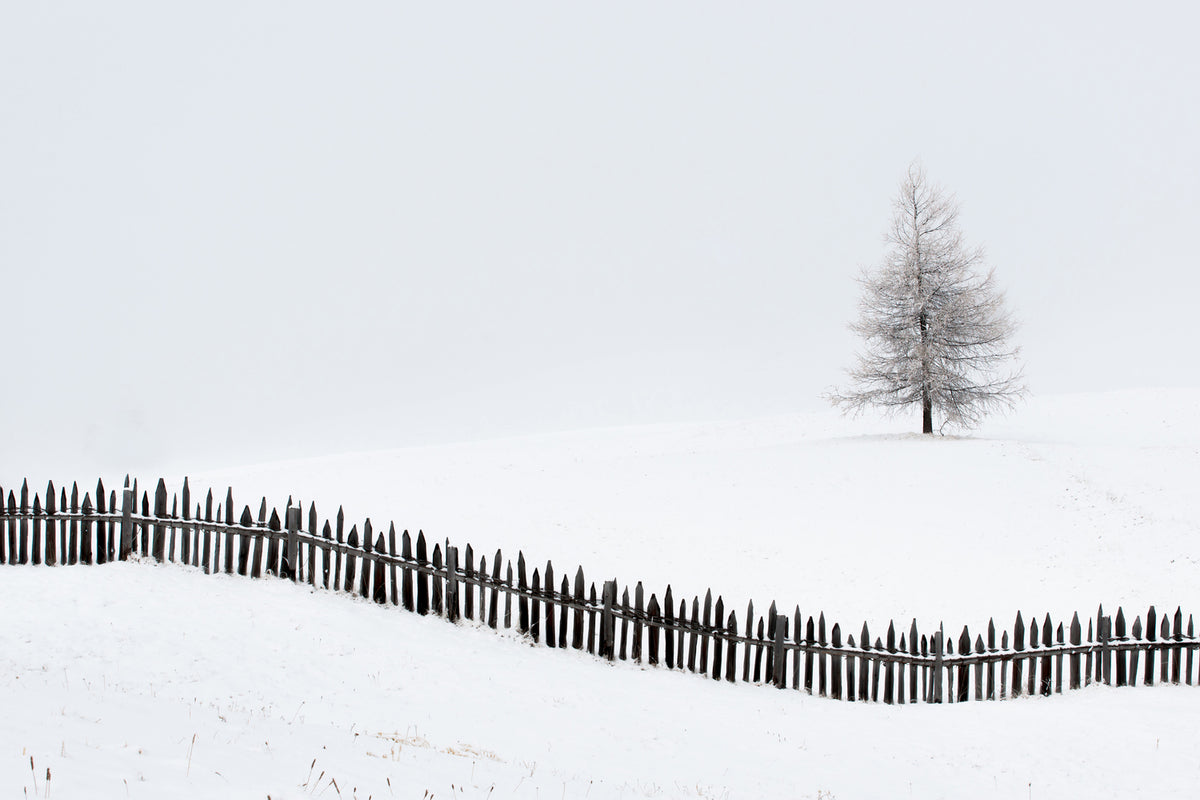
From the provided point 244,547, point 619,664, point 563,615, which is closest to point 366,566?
point 244,547

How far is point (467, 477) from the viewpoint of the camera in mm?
21453

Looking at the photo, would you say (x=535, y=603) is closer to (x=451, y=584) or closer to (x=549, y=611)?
(x=549, y=611)

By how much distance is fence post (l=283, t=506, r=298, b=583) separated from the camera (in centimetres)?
1208

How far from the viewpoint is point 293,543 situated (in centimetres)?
1214

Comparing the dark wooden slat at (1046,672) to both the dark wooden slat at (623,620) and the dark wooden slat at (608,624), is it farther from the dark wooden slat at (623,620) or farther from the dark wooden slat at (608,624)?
the dark wooden slat at (608,624)

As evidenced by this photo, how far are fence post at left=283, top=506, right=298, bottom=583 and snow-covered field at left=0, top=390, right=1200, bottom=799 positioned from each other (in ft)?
1.67

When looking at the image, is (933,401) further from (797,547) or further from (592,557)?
(592,557)

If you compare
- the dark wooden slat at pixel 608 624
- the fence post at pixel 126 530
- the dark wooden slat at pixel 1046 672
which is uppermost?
the fence post at pixel 126 530

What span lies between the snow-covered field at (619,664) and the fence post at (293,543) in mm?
508

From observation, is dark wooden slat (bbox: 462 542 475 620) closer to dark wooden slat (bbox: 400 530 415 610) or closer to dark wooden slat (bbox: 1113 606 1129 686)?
dark wooden slat (bbox: 400 530 415 610)

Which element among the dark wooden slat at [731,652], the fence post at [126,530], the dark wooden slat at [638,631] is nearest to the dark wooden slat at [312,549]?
the fence post at [126,530]

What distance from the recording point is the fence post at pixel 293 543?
476 inches

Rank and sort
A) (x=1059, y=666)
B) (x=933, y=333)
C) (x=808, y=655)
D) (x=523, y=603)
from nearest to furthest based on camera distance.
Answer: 1. (x=808, y=655)
2. (x=523, y=603)
3. (x=1059, y=666)
4. (x=933, y=333)

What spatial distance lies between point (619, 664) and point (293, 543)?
17.3 feet
